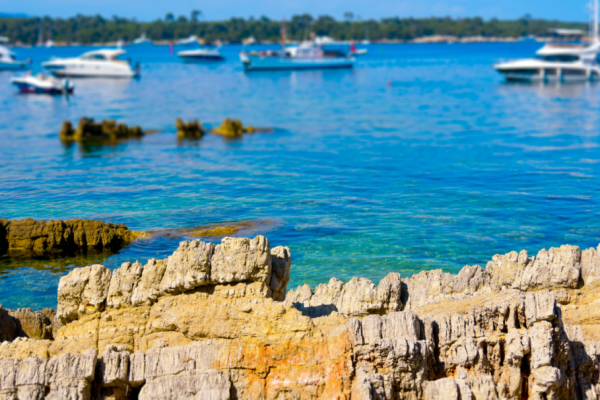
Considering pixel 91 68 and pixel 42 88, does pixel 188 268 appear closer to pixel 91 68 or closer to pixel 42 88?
pixel 42 88

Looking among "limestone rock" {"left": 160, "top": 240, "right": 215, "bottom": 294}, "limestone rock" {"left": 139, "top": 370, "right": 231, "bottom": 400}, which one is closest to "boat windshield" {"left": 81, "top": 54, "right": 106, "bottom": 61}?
"limestone rock" {"left": 160, "top": 240, "right": 215, "bottom": 294}

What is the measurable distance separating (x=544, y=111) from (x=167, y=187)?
31047 mm

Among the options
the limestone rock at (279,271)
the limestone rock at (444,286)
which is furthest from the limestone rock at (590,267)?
the limestone rock at (279,271)

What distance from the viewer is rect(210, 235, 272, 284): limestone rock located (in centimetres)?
744

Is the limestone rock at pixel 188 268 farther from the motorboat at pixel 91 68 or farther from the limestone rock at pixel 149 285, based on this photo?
the motorboat at pixel 91 68

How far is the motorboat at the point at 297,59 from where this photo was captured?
332 feet

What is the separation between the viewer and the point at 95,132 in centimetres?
3644

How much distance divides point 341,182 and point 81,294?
16.9 meters

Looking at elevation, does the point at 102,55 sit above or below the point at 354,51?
below

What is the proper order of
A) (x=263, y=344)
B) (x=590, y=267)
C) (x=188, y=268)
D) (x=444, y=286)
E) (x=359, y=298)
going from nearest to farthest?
(x=263, y=344), (x=188, y=268), (x=590, y=267), (x=359, y=298), (x=444, y=286)

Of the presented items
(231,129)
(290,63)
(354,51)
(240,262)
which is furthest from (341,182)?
(354,51)

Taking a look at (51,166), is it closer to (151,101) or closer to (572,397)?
(572,397)

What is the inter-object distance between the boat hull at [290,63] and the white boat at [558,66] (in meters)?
38.9

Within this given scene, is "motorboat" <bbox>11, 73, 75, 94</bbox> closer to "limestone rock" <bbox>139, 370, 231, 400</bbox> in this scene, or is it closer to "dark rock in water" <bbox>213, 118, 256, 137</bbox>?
"dark rock in water" <bbox>213, 118, 256, 137</bbox>
